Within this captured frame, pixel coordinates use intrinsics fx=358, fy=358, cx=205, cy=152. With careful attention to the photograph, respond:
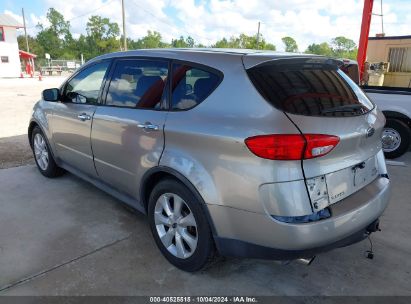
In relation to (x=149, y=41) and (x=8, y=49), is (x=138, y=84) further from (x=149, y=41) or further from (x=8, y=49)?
(x=149, y=41)

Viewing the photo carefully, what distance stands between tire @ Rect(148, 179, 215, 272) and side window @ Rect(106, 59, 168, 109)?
28.7 inches

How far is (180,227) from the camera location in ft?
9.34

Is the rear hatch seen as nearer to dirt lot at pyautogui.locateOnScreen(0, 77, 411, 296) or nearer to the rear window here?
the rear window

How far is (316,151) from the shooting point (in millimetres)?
2240

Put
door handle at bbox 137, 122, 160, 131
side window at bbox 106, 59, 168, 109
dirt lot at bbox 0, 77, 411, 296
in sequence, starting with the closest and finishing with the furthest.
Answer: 1. dirt lot at bbox 0, 77, 411, 296
2. door handle at bbox 137, 122, 160, 131
3. side window at bbox 106, 59, 168, 109

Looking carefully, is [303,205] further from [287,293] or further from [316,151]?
[287,293]

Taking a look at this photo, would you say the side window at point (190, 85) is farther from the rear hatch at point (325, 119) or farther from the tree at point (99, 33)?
the tree at point (99, 33)

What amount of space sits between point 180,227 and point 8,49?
4371 centimetres

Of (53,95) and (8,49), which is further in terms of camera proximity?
(8,49)

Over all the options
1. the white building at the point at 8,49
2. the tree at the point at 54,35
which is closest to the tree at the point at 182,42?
the tree at the point at 54,35

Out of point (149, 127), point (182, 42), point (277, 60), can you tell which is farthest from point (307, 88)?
point (182, 42)

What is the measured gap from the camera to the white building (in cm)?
3862

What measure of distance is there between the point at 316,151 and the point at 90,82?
2.79m

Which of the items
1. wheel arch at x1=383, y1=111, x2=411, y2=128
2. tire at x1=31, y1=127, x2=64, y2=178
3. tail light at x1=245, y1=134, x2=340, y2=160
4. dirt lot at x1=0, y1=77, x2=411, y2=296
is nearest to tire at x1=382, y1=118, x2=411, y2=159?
wheel arch at x1=383, y1=111, x2=411, y2=128
